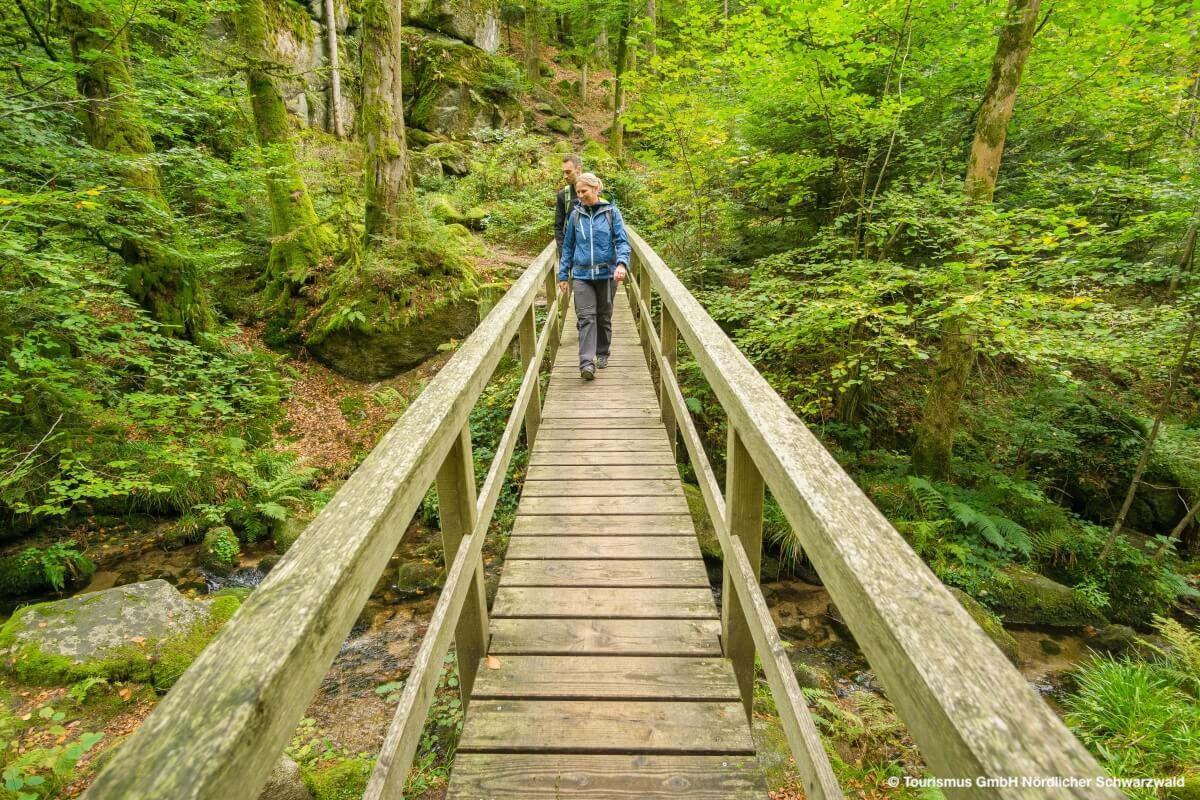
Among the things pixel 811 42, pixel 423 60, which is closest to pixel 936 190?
pixel 811 42

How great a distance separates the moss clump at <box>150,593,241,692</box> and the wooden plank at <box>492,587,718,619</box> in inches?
91.8

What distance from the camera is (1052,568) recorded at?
639 cm

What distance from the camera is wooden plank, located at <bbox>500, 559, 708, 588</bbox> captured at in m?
2.70

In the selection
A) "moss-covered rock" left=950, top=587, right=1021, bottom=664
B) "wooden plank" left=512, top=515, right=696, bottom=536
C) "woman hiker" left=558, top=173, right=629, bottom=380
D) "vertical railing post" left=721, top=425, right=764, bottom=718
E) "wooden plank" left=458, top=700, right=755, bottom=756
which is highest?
"woman hiker" left=558, top=173, right=629, bottom=380

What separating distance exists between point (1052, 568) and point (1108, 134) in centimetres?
542

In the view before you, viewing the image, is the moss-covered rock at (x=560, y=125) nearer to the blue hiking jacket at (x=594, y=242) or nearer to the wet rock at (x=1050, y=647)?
the blue hiking jacket at (x=594, y=242)

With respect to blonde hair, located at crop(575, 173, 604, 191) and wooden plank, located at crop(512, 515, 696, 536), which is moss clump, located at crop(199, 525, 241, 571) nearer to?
wooden plank, located at crop(512, 515, 696, 536)

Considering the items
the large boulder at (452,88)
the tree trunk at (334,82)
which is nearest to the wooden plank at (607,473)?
the large boulder at (452,88)

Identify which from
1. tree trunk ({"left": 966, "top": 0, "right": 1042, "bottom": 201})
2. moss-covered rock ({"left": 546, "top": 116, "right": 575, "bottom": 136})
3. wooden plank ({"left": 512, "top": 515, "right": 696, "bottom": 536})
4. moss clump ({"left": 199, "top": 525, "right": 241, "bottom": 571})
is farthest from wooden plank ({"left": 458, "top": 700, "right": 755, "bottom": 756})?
moss-covered rock ({"left": 546, "top": 116, "right": 575, "bottom": 136})

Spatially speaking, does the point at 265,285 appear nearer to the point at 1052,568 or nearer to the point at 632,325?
the point at 632,325

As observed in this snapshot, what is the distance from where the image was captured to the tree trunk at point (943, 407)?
6.20 metres

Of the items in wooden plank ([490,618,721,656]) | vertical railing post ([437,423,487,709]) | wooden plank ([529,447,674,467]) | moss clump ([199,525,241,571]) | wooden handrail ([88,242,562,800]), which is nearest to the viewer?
wooden handrail ([88,242,562,800])

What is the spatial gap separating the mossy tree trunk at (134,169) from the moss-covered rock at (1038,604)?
913 cm

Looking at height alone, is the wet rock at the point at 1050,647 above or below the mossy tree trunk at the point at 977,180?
below
